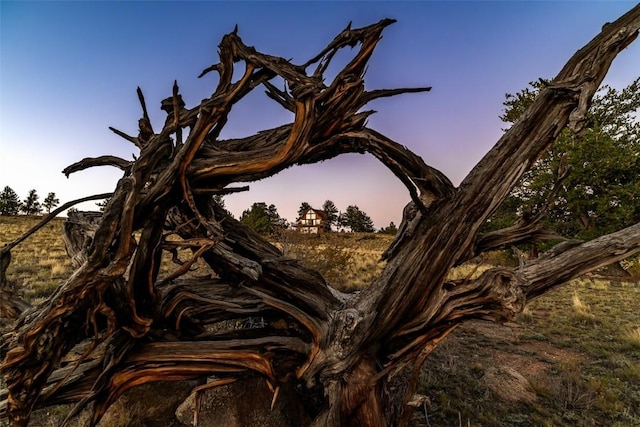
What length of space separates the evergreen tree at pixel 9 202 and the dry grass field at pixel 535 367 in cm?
4526

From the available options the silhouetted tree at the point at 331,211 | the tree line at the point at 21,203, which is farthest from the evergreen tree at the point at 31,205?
the silhouetted tree at the point at 331,211

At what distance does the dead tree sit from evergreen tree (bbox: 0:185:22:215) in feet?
188

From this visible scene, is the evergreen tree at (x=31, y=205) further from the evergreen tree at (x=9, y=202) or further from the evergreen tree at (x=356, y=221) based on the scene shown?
the evergreen tree at (x=356, y=221)

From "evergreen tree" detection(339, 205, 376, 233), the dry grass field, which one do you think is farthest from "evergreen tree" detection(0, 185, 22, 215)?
"evergreen tree" detection(339, 205, 376, 233)

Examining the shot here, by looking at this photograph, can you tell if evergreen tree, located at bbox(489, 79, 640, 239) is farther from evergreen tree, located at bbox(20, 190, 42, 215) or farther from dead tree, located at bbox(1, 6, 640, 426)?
evergreen tree, located at bbox(20, 190, 42, 215)

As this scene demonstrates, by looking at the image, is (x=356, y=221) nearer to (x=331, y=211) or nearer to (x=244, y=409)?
(x=331, y=211)

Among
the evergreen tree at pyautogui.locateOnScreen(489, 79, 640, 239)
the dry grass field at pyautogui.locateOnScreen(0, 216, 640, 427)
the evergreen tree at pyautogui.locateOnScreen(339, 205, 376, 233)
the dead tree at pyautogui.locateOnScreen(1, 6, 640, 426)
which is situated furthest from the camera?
the evergreen tree at pyautogui.locateOnScreen(339, 205, 376, 233)

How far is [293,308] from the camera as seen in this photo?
3.25 metres

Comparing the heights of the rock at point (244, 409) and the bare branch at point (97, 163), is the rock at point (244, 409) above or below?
below

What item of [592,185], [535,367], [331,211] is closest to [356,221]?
[331,211]

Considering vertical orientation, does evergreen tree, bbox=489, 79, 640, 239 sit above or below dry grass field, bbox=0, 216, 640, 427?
above

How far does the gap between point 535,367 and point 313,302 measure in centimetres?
515

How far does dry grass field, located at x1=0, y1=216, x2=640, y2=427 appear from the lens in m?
4.29

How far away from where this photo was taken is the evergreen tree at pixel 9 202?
44947 millimetres
